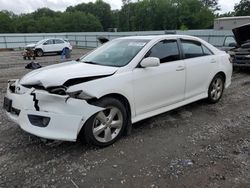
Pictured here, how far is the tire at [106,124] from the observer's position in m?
3.39

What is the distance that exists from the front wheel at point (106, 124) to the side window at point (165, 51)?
1076mm

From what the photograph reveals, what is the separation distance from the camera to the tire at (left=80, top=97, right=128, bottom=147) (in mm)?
3395

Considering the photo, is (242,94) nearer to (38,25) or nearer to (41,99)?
(41,99)

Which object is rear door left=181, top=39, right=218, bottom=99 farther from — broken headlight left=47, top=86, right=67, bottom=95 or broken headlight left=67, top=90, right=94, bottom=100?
broken headlight left=47, top=86, right=67, bottom=95

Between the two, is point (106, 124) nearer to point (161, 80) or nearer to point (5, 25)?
point (161, 80)

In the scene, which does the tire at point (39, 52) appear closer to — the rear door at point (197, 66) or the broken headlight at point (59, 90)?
the rear door at point (197, 66)

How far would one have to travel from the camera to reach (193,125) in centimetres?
441

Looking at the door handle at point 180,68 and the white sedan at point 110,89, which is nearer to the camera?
the white sedan at point 110,89

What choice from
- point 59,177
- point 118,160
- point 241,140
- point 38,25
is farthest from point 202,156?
point 38,25

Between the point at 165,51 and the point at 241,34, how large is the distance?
614cm

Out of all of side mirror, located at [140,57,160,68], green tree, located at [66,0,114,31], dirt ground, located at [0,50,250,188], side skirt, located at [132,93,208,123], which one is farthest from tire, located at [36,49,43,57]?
green tree, located at [66,0,114,31]

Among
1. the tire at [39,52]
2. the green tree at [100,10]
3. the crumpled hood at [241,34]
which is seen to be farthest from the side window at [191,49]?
the green tree at [100,10]

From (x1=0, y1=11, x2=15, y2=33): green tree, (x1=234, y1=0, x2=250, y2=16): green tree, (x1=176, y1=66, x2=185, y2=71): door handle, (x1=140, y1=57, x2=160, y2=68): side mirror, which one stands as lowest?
(x1=176, y1=66, x2=185, y2=71): door handle

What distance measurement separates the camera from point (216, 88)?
5.61 metres
